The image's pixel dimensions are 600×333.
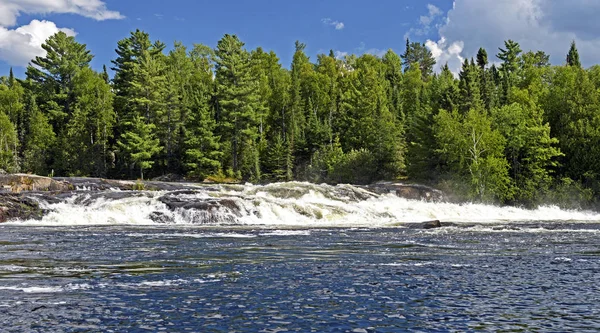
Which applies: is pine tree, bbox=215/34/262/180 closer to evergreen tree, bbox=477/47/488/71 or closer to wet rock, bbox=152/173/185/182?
wet rock, bbox=152/173/185/182

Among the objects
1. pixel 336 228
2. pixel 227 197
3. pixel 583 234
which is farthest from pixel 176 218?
pixel 583 234

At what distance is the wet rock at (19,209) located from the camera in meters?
37.9

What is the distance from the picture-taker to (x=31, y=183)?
1900 inches

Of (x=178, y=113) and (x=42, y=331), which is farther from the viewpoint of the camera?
(x=178, y=113)

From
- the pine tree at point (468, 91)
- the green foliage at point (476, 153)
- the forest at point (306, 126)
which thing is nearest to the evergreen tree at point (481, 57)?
the forest at point (306, 126)

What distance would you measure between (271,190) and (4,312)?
3781cm

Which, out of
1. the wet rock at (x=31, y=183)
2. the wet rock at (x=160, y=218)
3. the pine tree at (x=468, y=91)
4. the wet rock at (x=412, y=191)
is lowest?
the wet rock at (x=160, y=218)

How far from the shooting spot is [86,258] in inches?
795

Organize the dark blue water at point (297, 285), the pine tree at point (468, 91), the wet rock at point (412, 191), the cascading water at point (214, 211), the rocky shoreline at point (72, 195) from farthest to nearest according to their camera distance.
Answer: the pine tree at point (468, 91) → the wet rock at point (412, 191) → the cascading water at point (214, 211) → the rocky shoreline at point (72, 195) → the dark blue water at point (297, 285)

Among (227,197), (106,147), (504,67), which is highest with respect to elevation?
(504,67)

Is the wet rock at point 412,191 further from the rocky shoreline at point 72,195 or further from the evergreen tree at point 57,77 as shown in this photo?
the evergreen tree at point 57,77

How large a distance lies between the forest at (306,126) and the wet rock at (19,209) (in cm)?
3745

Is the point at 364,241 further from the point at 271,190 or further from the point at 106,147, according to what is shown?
the point at 106,147

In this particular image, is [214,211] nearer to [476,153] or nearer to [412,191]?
[412,191]
